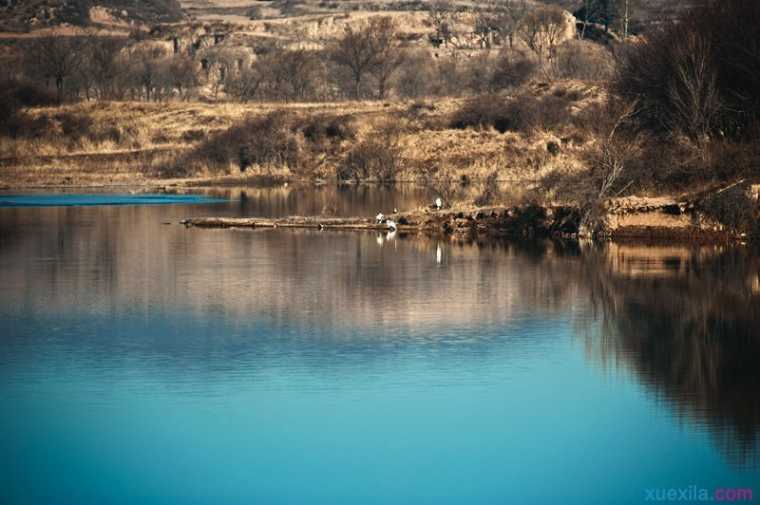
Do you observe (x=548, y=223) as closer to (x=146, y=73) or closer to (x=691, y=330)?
(x=691, y=330)

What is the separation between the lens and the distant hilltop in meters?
137

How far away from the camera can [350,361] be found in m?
18.0

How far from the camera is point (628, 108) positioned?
35.7 meters

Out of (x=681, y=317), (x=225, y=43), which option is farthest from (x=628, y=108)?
(x=225, y=43)

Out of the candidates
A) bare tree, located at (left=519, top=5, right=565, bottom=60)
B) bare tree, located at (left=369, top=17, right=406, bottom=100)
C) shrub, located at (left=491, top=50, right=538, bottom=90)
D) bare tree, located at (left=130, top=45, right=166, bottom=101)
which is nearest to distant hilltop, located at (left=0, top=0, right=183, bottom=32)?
bare tree, located at (left=130, top=45, right=166, bottom=101)

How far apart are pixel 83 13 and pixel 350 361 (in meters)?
132

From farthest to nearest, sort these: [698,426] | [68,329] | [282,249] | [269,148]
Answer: [269,148]
[282,249]
[68,329]
[698,426]

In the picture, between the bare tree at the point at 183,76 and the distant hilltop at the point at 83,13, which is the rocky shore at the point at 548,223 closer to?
the bare tree at the point at 183,76

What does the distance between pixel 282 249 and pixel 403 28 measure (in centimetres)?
10578

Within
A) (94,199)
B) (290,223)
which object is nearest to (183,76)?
(94,199)

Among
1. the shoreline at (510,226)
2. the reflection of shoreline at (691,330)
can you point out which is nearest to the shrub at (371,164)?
the shoreline at (510,226)

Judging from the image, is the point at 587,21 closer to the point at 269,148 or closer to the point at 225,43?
the point at 225,43

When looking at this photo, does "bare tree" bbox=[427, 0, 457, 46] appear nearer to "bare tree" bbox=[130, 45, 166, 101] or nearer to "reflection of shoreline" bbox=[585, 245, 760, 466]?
"bare tree" bbox=[130, 45, 166, 101]

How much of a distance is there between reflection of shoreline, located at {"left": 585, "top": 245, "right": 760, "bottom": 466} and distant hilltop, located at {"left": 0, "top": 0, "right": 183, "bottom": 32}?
11378cm
